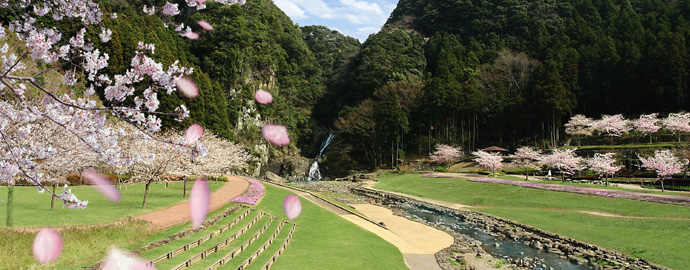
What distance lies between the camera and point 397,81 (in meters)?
69.1

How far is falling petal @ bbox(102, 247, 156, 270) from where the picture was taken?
8.30m

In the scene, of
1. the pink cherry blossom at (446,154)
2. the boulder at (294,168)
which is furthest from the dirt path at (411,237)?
the boulder at (294,168)

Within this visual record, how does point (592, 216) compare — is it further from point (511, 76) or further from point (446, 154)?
point (511, 76)

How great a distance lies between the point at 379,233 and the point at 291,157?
171 ft

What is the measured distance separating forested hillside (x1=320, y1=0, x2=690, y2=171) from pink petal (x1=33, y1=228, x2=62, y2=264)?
50592mm

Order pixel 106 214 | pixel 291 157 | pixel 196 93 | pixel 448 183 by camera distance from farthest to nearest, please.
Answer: pixel 291 157, pixel 196 93, pixel 448 183, pixel 106 214

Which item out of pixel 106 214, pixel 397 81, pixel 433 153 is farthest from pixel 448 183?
pixel 397 81

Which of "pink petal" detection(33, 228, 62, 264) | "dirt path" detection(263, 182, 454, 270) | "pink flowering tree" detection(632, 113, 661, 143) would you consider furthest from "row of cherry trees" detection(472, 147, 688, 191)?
A: "pink petal" detection(33, 228, 62, 264)

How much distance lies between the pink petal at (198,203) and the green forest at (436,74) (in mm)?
17444

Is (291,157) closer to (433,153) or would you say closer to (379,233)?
(433,153)

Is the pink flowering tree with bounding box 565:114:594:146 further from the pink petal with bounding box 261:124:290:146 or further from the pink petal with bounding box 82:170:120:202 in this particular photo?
the pink petal with bounding box 82:170:120:202

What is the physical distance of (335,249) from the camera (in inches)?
484

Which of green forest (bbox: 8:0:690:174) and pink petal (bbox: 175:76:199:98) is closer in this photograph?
pink petal (bbox: 175:76:199:98)

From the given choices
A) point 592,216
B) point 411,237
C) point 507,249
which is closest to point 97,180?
point 411,237
